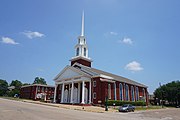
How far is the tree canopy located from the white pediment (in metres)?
43.8

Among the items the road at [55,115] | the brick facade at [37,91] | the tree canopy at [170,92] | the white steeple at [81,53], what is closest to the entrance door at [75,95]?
the white steeple at [81,53]

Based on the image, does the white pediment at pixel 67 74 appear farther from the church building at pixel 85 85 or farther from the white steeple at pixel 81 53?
the white steeple at pixel 81 53

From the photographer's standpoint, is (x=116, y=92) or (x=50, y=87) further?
(x=50, y=87)

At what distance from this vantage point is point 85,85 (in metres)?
44.1

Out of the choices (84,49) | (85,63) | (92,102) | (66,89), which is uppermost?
(84,49)

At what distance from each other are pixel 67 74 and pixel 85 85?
659 cm

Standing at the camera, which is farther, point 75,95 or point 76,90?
point 76,90

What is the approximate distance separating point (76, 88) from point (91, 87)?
18.5 ft

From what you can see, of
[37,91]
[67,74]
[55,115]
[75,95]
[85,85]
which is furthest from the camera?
[37,91]

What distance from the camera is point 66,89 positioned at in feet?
161

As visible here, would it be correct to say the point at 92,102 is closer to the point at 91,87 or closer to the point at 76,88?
the point at 91,87

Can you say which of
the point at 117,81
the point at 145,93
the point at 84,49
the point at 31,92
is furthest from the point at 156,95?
the point at 31,92

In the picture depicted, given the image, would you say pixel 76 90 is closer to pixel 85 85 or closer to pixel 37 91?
pixel 85 85

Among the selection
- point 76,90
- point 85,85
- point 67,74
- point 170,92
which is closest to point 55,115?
point 85,85
